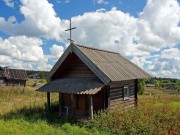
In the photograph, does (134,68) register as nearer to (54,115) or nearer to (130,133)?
(54,115)

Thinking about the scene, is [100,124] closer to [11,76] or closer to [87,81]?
[87,81]

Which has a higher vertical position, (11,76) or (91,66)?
(91,66)

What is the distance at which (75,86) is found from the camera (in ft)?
53.9

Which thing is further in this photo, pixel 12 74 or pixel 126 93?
pixel 12 74

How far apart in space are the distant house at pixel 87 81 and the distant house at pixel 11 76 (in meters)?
40.6

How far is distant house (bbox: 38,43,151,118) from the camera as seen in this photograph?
1619 cm

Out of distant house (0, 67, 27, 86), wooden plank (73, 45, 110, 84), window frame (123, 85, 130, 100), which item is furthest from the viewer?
distant house (0, 67, 27, 86)

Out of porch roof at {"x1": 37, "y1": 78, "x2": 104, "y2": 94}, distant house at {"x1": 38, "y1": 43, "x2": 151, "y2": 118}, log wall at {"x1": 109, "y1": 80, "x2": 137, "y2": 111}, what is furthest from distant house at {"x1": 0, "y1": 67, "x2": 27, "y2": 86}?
porch roof at {"x1": 37, "y1": 78, "x2": 104, "y2": 94}

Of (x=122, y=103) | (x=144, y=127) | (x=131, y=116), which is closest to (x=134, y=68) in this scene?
(x=122, y=103)

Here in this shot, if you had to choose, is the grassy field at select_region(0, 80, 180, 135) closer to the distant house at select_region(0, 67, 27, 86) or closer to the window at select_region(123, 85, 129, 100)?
the window at select_region(123, 85, 129, 100)

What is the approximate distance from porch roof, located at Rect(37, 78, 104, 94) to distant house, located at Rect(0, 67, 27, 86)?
135 feet

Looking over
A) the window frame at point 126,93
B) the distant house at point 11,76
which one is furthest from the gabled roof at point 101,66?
the distant house at point 11,76

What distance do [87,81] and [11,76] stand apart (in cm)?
4452

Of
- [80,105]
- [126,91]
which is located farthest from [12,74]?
[80,105]
